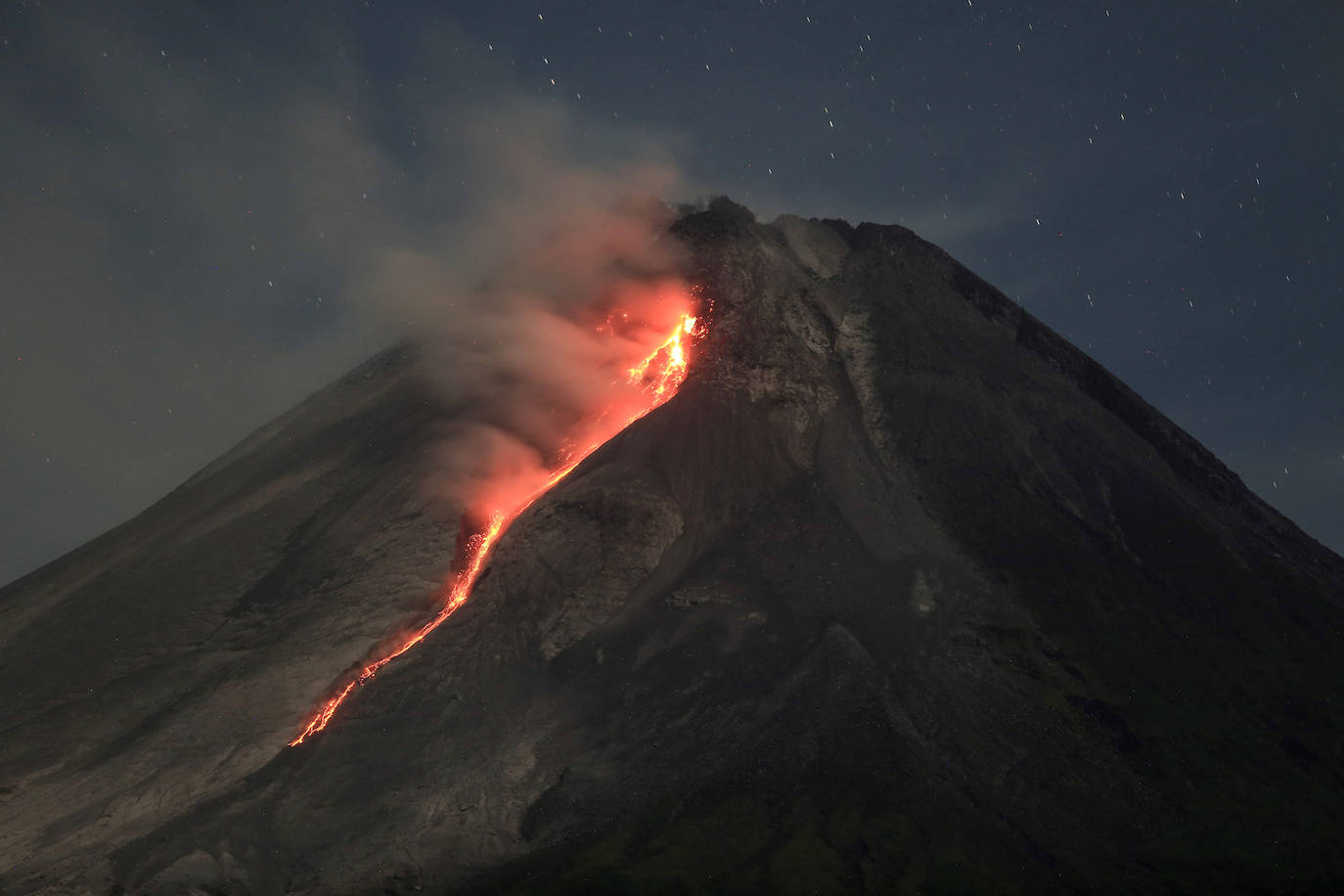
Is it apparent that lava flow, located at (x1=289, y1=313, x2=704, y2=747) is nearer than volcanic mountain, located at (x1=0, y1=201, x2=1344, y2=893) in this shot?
No

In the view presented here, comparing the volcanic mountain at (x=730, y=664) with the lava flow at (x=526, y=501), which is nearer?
the volcanic mountain at (x=730, y=664)

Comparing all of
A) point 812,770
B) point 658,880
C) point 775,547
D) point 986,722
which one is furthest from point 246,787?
point 986,722

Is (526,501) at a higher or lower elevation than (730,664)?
higher

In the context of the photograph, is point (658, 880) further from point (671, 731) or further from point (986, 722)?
point (986, 722)

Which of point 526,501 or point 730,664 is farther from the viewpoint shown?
point 526,501
